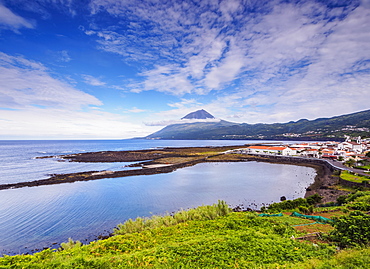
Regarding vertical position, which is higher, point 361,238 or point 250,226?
point 361,238

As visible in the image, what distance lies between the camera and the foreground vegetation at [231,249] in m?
5.95

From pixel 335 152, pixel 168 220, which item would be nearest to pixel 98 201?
pixel 168 220

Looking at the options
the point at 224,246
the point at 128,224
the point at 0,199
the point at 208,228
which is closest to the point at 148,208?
the point at 128,224

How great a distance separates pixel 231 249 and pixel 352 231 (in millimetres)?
4732

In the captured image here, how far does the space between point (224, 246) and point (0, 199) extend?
29.0m

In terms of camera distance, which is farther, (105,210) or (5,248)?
(105,210)

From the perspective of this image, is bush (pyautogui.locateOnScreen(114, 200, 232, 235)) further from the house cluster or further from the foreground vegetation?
the house cluster

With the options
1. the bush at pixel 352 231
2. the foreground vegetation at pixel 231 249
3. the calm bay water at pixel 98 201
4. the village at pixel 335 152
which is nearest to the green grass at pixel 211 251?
the foreground vegetation at pixel 231 249

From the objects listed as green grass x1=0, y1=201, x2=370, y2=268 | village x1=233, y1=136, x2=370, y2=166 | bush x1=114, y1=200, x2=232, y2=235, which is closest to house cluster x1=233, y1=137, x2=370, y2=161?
village x1=233, y1=136, x2=370, y2=166

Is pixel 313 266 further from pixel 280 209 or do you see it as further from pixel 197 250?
pixel 280 209

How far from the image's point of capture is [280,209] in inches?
586

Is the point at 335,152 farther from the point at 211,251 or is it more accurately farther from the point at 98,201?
the point at 211,251

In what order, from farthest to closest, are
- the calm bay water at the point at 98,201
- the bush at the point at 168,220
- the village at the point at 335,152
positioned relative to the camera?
1. the village at the point at 335,152
2. the calm bay water at the point at 98,201
3. the bush at the point at 168,220

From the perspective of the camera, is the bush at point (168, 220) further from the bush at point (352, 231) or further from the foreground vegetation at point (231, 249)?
the bush at point (352, 231)
